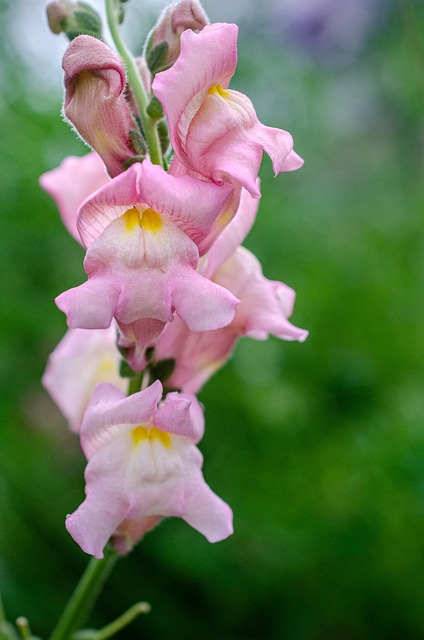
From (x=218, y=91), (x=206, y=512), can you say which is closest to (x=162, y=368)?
(x=206, y=512)

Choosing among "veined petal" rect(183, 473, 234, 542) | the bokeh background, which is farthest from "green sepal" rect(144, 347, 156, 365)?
the bokeh background

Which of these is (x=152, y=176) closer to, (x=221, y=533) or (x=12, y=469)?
(x=221, y=533)

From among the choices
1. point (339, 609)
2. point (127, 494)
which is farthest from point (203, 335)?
point (339, 609)

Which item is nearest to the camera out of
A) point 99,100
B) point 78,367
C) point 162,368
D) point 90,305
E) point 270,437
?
point 90,305

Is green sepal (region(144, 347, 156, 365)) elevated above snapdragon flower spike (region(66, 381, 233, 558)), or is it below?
above

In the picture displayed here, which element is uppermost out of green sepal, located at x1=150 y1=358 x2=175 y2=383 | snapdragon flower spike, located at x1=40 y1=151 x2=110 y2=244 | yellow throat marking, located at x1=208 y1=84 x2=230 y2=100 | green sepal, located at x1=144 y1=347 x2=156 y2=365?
yellow throat marking, located at x1=208 y1=84 x2=230 y2=100

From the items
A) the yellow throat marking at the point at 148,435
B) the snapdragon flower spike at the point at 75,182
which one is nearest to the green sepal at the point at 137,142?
the snapdragon flower spike at the point at 75,182

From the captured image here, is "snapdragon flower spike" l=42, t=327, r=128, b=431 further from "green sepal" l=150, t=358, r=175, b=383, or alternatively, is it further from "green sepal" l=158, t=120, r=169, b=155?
"green sepal" l=158, t=120, r=169, b=155

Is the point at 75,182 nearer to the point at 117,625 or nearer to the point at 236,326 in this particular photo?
the point at 236,326
